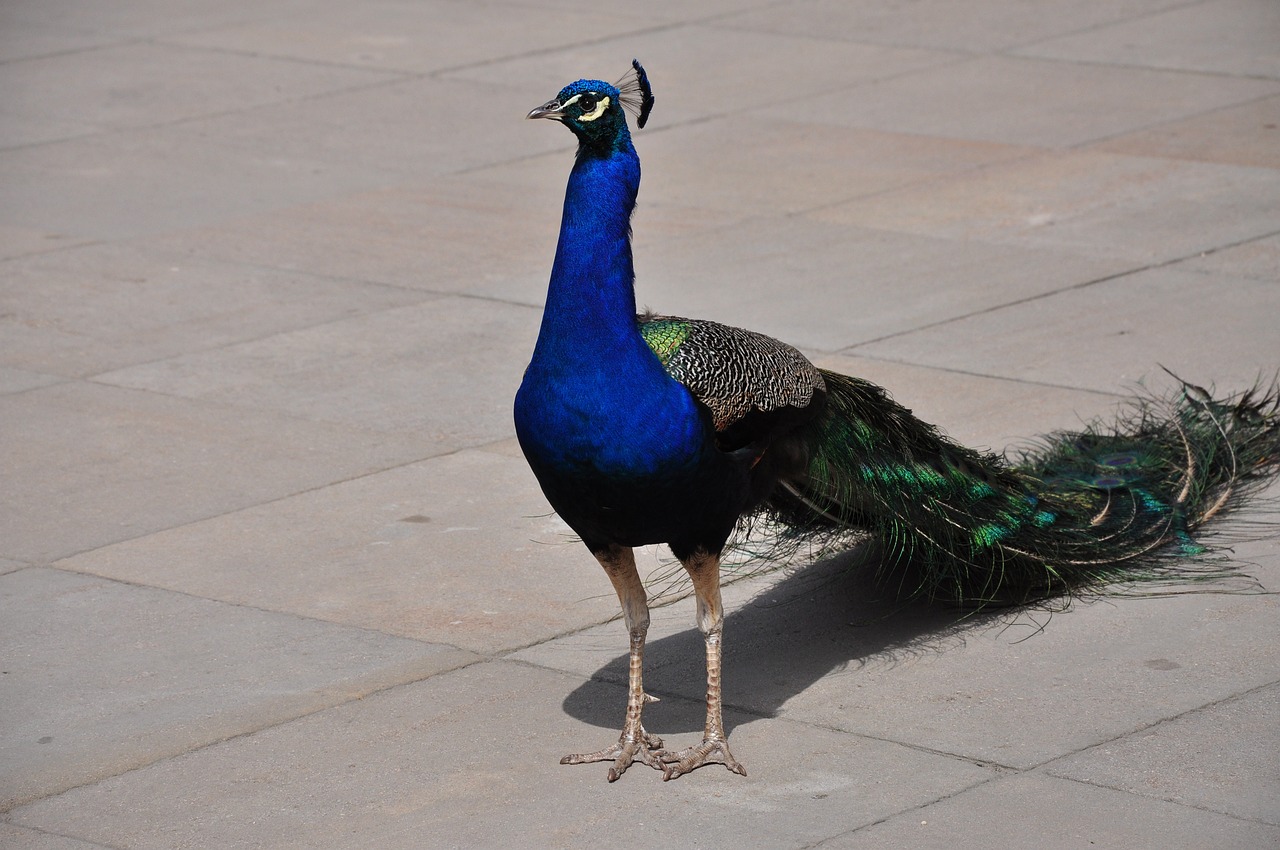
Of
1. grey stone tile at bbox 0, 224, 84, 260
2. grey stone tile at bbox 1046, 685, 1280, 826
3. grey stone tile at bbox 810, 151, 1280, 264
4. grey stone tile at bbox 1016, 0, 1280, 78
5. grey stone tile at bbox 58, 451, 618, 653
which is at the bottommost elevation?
grey stone tile at bbox 1046, 685, 1280, 826

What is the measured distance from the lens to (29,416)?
8180mm

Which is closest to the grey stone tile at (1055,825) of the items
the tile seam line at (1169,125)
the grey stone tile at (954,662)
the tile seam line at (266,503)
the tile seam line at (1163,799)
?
the tile seam line at (1163,799)

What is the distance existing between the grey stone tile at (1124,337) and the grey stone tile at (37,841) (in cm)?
470

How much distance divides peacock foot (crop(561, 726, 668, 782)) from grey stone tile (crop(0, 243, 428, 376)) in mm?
4391

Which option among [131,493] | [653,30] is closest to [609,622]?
[131,493]

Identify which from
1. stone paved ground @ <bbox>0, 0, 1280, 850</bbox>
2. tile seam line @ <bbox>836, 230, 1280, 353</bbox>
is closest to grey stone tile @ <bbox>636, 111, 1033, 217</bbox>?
stone paved ground @ <bbox>0, 0, 1280, 850</bbox>

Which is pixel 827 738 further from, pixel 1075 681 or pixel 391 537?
pixel 391 537

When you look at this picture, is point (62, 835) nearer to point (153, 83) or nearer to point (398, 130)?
point (398, 130)

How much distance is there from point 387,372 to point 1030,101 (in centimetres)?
604

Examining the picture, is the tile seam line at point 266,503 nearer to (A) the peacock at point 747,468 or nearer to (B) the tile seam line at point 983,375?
(B) the tile seam line at point 983,375

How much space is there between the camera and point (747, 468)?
204 inches

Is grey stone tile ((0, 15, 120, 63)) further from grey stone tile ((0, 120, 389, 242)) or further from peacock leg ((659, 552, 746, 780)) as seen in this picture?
peacock leg ((659, 552, 746, 780))

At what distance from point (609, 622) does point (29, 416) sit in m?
3.29

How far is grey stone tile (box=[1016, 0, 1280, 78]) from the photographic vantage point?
13.7 meters
